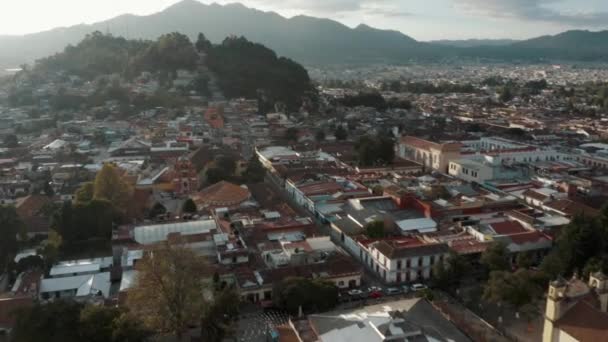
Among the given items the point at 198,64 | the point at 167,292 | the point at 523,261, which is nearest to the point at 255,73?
the point at 198,64

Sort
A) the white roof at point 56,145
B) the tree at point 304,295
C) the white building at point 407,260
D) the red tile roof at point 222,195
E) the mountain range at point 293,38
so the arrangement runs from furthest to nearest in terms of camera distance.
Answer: the mountain range at point 293,38 < the white roof at point 56,145 < the red tile roof at point 222,195 < the white building at point 407,260 < the tree at point 304,295

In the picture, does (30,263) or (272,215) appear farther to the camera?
(272,215)

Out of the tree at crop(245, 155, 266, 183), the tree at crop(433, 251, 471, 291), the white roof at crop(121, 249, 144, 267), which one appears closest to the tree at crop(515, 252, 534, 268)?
the tree at crop(433, 251, 471, 291)

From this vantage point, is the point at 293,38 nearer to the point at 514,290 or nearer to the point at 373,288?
the point at 373,288

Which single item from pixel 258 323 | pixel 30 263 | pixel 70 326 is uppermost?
pixel 70 326

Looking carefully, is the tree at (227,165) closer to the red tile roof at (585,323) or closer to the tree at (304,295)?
the tree at (304,295)

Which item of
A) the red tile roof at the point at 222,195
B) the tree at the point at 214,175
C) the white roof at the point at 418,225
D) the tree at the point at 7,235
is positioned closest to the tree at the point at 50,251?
the tree at the point at 7,235

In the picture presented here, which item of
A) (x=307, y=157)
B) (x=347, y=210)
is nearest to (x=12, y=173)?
(x=307, y=157)
